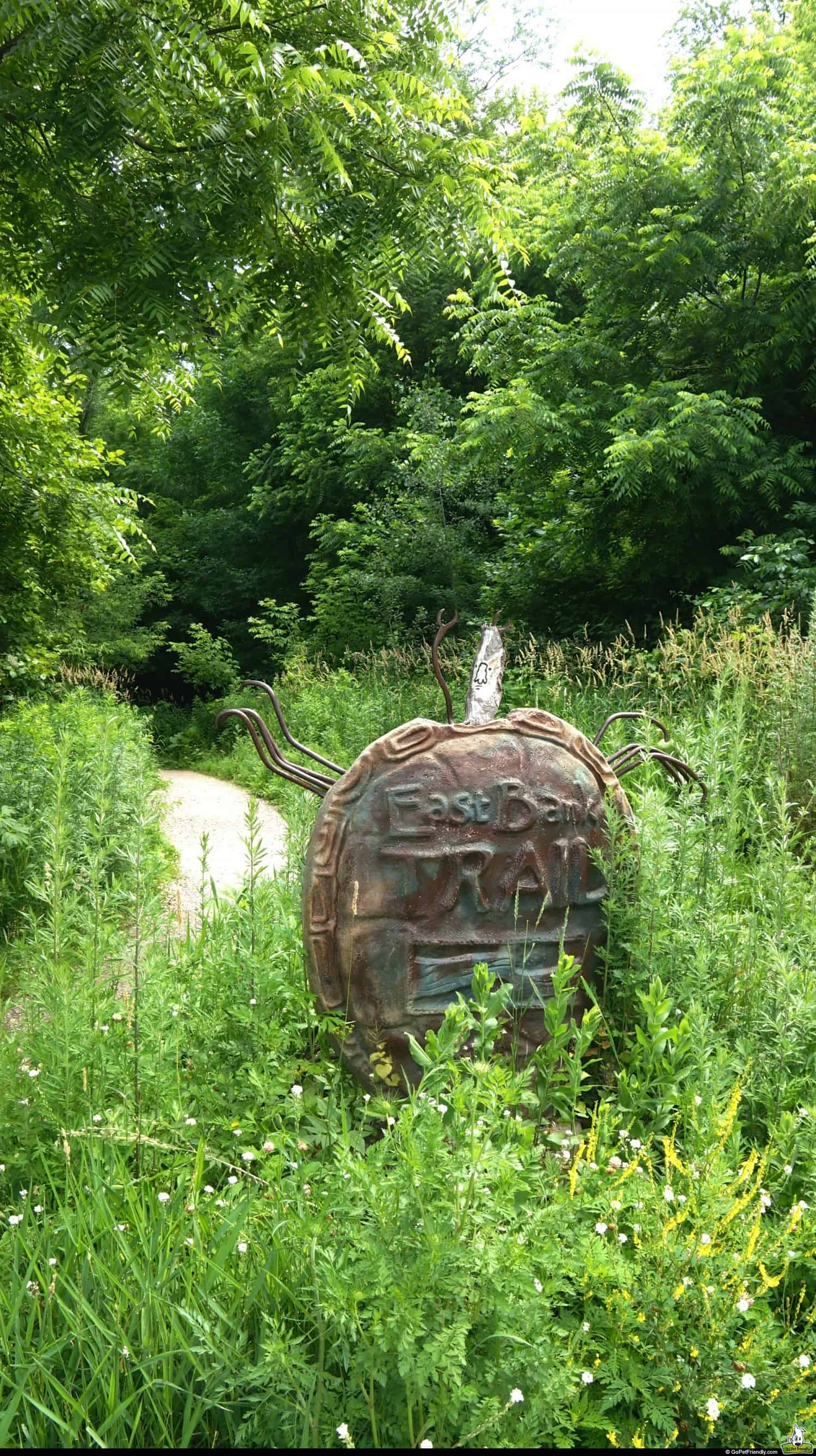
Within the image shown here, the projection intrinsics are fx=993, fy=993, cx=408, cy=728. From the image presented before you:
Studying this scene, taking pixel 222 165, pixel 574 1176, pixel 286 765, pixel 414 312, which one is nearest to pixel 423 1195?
pixel 574 1176

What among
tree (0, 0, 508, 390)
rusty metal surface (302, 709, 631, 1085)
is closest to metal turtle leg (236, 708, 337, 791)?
rusty metal surface (302, 709, 631, 1085)

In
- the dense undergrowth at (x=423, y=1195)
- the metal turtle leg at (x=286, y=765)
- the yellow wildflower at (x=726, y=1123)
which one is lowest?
the dense undergrowth at (x=423, y=1195)

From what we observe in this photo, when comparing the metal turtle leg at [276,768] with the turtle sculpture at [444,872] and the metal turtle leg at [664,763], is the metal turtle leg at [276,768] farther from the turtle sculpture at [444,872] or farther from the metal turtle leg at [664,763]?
the metal turtle leg at [664,763]

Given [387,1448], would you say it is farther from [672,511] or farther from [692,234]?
[692,234]

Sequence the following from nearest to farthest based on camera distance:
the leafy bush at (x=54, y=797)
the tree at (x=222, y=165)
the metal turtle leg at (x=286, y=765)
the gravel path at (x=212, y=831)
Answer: the metal turtle leg at (x=286, y=765)
the tree at (x=222, y=165)
the leafy bush at (x=54, y=797)
the gravel path at (x=212, y=831)

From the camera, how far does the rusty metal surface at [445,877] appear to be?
2801mm

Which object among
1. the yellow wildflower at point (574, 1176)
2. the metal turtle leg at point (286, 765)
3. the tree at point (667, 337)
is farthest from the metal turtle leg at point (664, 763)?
the tree at point (667, 337)

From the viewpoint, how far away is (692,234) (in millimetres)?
7832

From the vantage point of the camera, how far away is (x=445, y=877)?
289cm

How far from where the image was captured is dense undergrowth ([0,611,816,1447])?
1607mm

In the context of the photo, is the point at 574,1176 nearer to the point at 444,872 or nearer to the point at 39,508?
the point at 444,872

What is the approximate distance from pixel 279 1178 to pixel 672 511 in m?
7.20

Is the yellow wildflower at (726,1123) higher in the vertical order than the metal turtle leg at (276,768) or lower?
lower

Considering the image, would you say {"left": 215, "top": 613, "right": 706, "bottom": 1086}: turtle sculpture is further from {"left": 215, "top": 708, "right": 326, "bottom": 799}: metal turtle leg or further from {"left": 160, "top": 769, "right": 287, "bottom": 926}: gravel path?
{"left": 160, "top": 769, "right": 287, "bottom": 926}: gravel path
